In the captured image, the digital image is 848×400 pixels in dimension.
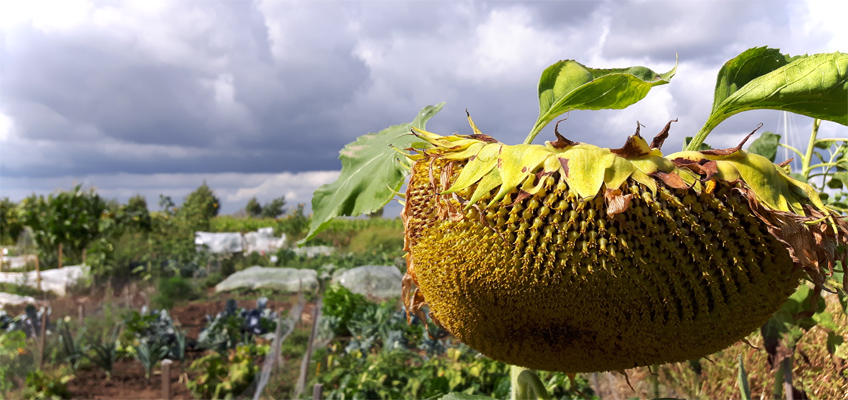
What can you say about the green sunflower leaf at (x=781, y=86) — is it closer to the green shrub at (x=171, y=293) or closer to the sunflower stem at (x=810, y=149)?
the sunflower stem at (x=810, y=149)

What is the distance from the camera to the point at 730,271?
930 millimetres

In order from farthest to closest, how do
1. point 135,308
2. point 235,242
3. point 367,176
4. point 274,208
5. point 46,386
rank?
point 274,208
point 235,242
point 135,308
point 46,386
point 367,176

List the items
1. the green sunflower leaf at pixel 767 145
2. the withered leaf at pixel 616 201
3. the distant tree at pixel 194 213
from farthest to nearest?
the distant tree at pixel 194 213 < the green sunflower leaf at pixel 767 145 < the withered leaf at pixel 616 201

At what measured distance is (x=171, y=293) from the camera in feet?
29.4

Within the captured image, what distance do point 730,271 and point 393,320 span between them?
554cm

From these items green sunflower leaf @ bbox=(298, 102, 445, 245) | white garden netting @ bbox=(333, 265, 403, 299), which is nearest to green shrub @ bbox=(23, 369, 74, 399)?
white garden netting @ bbox=(333, 265, 403, 299)

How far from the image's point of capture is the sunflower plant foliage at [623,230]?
35.2 inches

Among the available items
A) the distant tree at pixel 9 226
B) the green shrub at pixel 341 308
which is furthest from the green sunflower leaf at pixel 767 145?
the distant tree at pixel 9 226

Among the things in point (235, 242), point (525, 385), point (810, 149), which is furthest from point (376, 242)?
point (525, 385)

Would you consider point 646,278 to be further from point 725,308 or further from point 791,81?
point 791,81

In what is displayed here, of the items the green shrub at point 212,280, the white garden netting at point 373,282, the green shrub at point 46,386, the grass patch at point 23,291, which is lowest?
the green shrub at point 46,386

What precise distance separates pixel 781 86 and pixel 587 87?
349 millimetres

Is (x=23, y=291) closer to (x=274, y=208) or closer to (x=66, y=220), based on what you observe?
(x=66, y=220)

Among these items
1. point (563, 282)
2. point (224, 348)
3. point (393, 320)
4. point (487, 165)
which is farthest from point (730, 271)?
point (224, 348)
